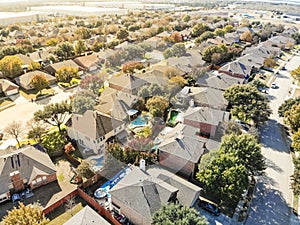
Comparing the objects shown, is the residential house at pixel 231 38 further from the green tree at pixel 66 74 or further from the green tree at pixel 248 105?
A: the green tree at pixel 66 74

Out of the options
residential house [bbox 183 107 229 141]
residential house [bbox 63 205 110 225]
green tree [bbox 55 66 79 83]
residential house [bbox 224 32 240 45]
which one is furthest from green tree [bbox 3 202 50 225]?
residential house [bbox 224 32 240 45]

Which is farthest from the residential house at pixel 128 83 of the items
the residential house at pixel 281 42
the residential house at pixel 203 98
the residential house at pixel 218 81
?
the residential house at pixel 281 42

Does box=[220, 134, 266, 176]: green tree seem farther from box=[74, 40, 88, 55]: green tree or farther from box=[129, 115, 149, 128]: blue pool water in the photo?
box=[74, 40, 88, 55]: green tree

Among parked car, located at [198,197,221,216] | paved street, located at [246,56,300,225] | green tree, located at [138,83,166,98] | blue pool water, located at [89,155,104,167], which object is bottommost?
paved street, located at [246,56,300,225]

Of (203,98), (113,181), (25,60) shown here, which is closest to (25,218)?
(113,181)

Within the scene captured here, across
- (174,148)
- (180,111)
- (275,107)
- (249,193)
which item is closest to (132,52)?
(180,111)

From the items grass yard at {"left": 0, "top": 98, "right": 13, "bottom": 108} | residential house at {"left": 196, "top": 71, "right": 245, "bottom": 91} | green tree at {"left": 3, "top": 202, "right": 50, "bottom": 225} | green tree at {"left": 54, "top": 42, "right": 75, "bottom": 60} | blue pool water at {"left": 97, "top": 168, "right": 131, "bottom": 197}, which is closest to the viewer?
green tree at {"left": 3, "top": 202, "right": 50, "bottom": 225}

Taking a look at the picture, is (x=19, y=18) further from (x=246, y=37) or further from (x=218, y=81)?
(x=218, y=81)
